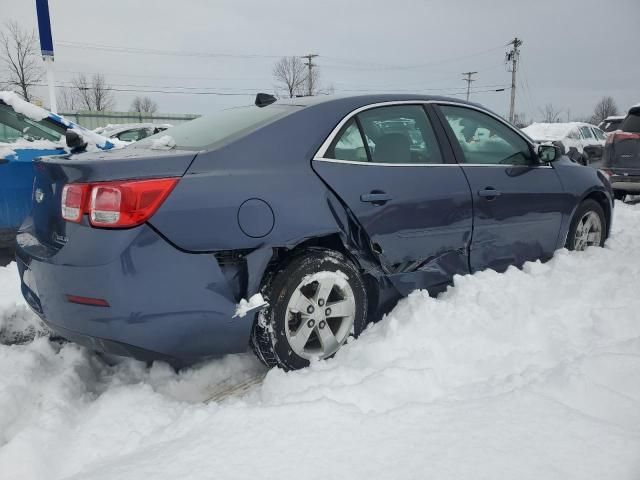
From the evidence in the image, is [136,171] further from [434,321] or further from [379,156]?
[434,321]

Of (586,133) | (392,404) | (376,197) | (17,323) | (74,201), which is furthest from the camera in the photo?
(586,133)

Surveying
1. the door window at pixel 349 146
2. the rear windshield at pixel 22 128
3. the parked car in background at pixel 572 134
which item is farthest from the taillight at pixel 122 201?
the parked car in background at pixel 572 134

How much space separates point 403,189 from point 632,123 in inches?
298

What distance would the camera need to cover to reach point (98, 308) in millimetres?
2186

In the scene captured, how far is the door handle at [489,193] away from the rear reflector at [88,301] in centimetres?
241

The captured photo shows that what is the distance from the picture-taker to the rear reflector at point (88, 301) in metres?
2.17

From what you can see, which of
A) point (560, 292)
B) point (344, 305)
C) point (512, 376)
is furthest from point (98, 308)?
point (560, 292)

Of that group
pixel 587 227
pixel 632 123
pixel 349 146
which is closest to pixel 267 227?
pixel 349 146

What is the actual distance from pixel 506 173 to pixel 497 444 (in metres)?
2.30

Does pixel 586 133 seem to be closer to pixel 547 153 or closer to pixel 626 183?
pixel 626 183

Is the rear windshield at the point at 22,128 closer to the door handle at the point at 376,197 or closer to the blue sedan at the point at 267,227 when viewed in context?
the blue sedan at the point at 267,227

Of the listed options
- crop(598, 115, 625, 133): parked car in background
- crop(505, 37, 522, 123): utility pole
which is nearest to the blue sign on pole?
crop(598, 115, 625, 133): parked car in background

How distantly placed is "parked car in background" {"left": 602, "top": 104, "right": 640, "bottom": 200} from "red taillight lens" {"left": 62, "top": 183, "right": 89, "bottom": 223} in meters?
8.60

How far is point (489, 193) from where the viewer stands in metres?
3.39
